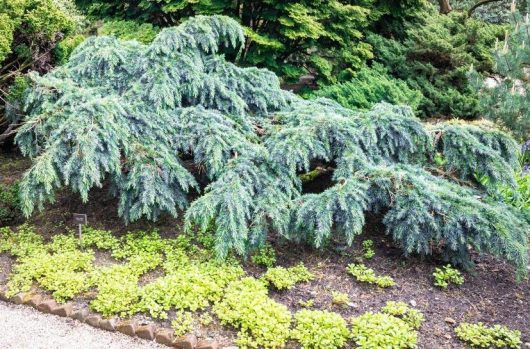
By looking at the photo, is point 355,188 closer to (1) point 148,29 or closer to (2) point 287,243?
(2) point 287,243

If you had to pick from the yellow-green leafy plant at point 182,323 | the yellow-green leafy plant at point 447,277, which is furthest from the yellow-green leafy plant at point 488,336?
the yellow-green leafy plant at point 182,323

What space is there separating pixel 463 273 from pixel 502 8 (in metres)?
13.2

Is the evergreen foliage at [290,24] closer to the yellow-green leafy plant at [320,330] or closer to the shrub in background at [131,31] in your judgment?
the shrub in background at [131,31]

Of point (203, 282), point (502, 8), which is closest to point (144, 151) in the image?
point (203, 282)

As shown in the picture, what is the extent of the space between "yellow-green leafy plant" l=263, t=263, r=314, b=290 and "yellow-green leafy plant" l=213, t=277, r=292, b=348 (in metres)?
0.16

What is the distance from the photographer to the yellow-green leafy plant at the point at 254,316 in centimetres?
329

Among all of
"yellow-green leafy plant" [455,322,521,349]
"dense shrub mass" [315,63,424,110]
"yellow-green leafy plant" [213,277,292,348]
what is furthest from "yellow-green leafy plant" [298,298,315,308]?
"dense shrub mass" [315,63,424,110]

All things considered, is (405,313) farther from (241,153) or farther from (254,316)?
(241,153)

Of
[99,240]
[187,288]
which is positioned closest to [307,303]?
[187,288]

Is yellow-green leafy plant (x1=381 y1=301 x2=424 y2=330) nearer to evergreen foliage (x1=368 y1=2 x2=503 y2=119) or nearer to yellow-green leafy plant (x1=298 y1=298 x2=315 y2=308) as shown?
yellow-green leafy plant (x1=298 y1=298 x2=315 y2=308)

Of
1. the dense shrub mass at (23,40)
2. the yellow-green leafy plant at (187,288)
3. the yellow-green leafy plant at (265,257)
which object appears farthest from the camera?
the dense shrub mass at (23,40)

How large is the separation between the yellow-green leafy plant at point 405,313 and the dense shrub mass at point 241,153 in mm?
494

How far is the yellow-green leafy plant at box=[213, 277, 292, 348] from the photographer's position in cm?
329

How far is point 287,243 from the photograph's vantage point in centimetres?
447
